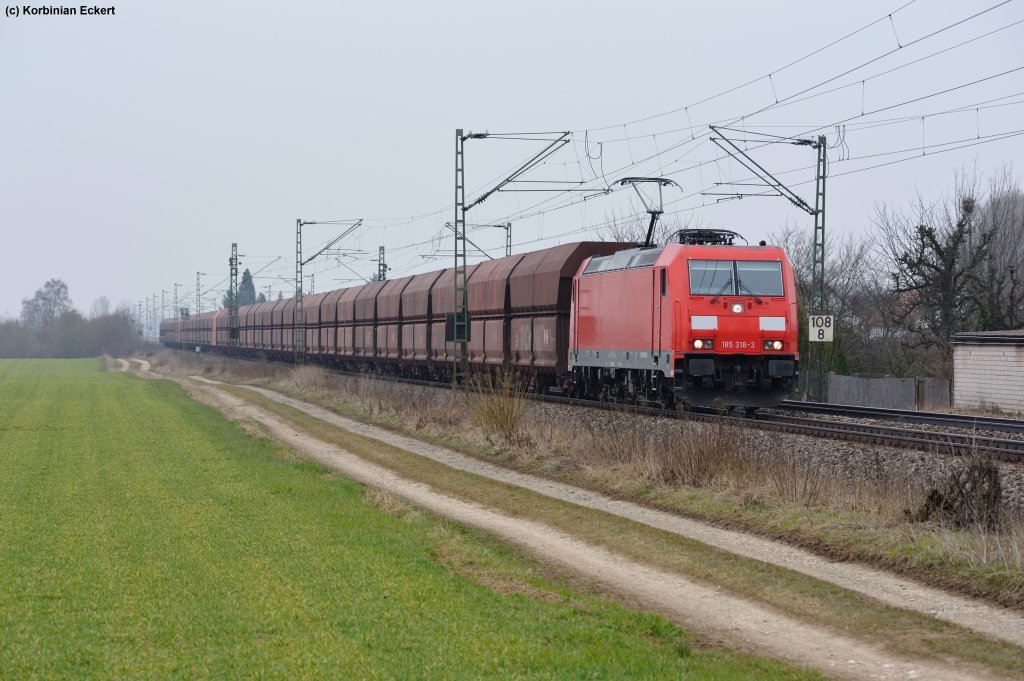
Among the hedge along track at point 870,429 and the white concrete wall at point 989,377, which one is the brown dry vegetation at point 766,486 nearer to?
the hedge along track at point 870,429

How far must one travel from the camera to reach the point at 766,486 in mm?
14812

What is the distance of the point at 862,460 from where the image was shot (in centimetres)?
1661

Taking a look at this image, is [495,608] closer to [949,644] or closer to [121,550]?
[949,644]

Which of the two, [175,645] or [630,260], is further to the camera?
[630,260]

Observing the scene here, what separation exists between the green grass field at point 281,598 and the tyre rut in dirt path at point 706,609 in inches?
16.8

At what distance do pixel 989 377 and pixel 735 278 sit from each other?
12145 mm

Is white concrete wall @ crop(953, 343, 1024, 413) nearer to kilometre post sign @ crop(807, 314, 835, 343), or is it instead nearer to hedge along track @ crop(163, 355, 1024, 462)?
kilometre post sign @ crop(807, 314, 835, 343)

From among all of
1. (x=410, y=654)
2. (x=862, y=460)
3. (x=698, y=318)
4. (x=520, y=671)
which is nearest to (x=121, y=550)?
(x=410, y=654)

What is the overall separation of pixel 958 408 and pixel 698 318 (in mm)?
12736

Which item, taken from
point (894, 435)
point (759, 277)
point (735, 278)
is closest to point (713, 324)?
point (735, 278)

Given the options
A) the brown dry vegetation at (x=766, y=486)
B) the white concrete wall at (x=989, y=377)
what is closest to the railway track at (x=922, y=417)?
the brown dry vegetation at (x=766, y=486)

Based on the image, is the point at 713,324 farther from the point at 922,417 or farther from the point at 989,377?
the point at 989,377

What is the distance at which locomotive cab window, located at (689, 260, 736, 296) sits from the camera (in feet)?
76.9

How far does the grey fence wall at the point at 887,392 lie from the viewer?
3612 cm
